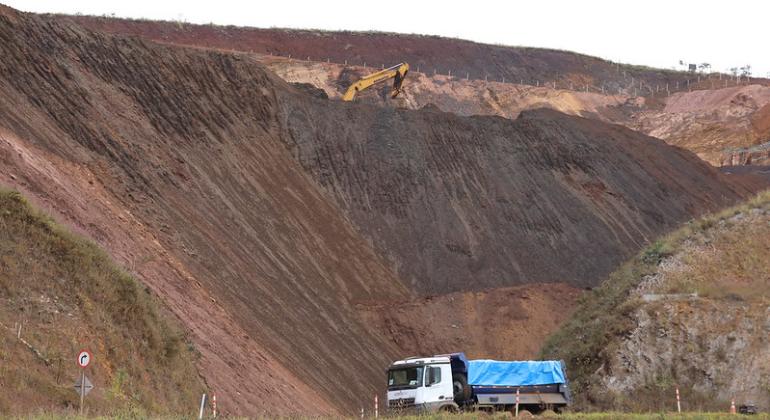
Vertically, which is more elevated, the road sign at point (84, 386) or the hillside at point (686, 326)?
the hillside at point (686, 326)

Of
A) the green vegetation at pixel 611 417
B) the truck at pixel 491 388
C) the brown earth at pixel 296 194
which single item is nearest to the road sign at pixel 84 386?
the green vegetation at pixel 611 417

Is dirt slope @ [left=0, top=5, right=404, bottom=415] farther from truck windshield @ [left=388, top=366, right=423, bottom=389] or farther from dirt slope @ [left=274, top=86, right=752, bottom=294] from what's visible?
truck windshield @ [left=388, top=366, right=423, bottom=389]

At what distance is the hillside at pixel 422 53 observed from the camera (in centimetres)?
9744

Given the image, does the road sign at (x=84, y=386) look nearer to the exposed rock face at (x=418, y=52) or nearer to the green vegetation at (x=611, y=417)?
the green vegetation at (x=611, y=417)

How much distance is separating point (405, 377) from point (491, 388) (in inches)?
75.1

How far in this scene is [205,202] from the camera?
39969 mm

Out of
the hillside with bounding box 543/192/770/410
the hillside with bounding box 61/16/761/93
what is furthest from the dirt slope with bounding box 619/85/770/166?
the hillside with bounding box 543/192/770/410

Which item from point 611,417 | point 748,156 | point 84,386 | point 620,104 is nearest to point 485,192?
point 748,156

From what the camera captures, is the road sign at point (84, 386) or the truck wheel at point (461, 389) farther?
the truck wheel at point (461, 389)

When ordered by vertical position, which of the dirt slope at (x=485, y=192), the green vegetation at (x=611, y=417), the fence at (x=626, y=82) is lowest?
the green vegetation at (x=611, y=417)

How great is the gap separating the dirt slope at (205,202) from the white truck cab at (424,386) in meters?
3.74

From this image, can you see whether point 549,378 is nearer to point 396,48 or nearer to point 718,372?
point 718,372

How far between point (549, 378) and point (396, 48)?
3388 inches

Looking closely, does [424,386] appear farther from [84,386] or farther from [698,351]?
[84,386]
